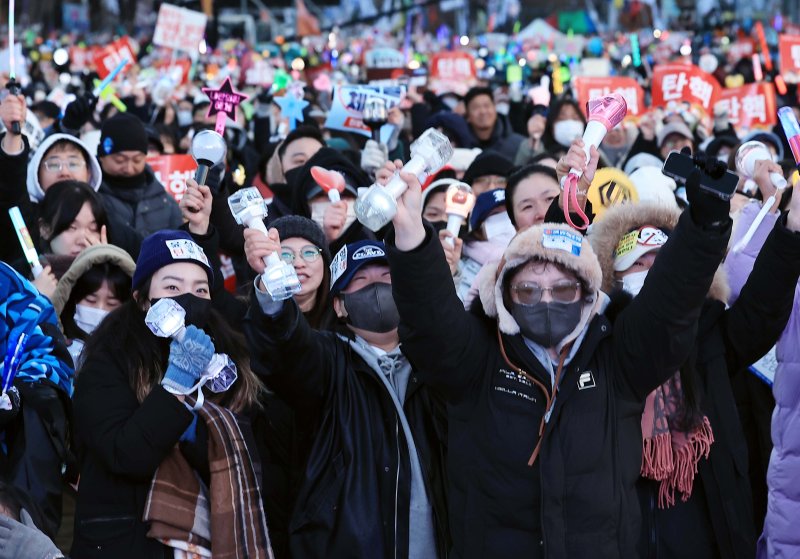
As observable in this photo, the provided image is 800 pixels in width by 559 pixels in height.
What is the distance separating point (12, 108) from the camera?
4.84 meters

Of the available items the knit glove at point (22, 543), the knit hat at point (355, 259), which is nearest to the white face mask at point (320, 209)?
the knit hat at point (355, 259)

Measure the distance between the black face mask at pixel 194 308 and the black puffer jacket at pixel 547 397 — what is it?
2.93 ft

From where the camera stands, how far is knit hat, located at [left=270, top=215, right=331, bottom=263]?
4312 mm

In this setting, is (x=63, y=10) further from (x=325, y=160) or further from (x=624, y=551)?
(x=624, y=551)

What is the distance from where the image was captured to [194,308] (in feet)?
12.5

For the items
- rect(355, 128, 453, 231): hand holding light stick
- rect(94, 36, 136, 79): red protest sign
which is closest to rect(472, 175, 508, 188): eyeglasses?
rect(355, 128, 453, 231): hand holding light stick

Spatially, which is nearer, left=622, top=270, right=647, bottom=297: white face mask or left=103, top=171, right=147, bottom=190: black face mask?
left=622, top=270, right=647, bottom=297: white face mask

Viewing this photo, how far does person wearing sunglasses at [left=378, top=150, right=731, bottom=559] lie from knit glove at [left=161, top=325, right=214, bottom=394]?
67 cm

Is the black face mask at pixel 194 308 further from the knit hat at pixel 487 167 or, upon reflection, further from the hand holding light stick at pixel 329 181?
the knit hat at pixel 487 167

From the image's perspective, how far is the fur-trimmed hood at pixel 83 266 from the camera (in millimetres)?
4457

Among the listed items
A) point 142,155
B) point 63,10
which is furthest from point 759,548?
point 63,10

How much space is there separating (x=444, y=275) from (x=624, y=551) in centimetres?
86

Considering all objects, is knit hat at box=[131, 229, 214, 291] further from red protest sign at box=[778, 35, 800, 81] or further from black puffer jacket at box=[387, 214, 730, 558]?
red protest sign at box=[778, 35, 800, 81]

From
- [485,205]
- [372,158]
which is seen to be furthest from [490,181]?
[485,205]
